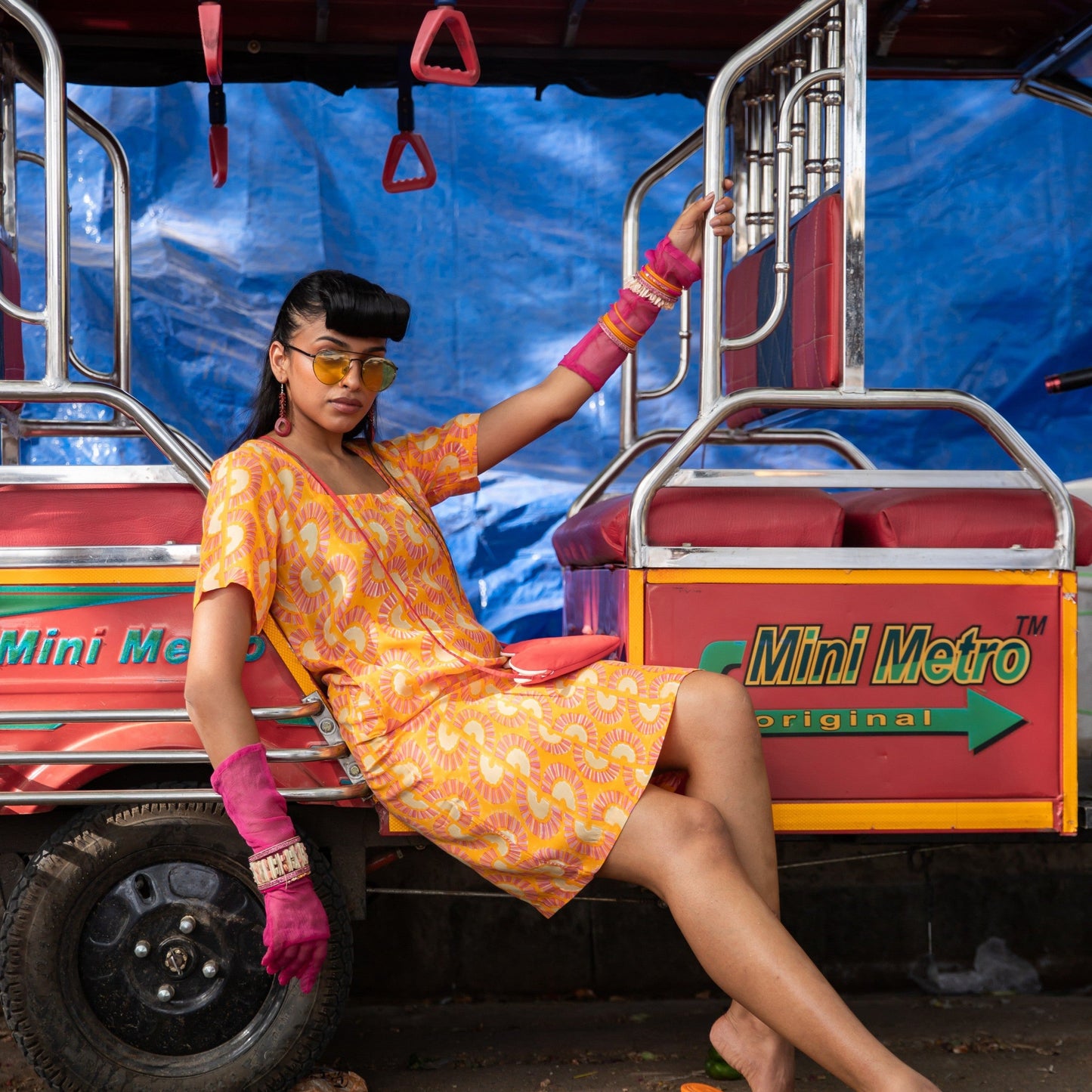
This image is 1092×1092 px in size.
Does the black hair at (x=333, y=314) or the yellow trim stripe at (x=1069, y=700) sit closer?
the black hair at (x=333, y=314)

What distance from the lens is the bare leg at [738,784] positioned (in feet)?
6.52

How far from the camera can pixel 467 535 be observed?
3.56 metres

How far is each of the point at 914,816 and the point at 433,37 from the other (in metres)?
1.66

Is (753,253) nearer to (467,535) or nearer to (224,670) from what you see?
(467,535)

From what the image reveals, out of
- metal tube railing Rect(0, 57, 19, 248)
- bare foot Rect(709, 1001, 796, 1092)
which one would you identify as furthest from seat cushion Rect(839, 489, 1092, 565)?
metal tube railing Rect(0, 57, 19, 248)

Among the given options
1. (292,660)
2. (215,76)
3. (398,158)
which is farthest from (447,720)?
(398,158)

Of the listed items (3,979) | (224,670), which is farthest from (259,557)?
(3,979)

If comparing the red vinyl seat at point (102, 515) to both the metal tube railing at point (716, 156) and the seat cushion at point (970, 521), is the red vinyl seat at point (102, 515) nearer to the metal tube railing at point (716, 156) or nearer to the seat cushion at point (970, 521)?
Result: the metal tube railing at point (716, 156)

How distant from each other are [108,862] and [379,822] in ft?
1.57

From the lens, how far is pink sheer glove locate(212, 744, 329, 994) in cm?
183

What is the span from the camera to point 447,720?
196 cm

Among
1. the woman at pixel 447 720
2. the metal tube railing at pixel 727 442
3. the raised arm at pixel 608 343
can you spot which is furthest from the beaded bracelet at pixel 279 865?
the metal tube railing at pixel 727 442

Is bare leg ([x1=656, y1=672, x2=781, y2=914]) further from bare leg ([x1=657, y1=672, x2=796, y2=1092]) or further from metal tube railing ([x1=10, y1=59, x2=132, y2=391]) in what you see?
metal tube railing ([x1=10, y1=59, x2=132, y2=391])

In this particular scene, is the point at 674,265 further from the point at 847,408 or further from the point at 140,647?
the point at 140,647
